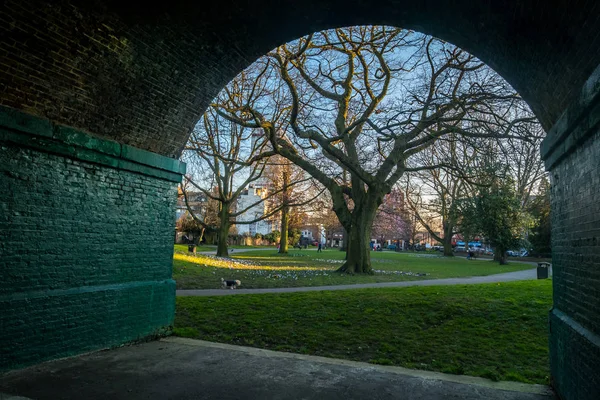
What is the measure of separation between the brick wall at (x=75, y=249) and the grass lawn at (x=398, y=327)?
1.48 meters

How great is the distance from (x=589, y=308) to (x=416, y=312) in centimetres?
583

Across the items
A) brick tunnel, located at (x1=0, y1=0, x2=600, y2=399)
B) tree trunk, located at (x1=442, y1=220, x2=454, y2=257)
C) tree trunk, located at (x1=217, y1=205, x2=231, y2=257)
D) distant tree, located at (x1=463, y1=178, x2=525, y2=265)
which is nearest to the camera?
brick tunnel, located at (x1=0, y1=0, x2=600, y2=399)

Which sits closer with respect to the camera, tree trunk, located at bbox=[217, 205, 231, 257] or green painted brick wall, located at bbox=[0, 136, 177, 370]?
green painted brick wall, located at bbox=[0, 136, 177, 370]

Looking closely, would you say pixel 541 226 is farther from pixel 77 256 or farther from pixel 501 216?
pixel 77 256

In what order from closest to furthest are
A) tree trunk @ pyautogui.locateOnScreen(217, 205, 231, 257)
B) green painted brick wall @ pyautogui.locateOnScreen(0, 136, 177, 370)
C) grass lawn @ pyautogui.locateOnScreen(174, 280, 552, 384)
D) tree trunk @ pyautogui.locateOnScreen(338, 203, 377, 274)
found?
green painted brick wall @ pyautogui.locateOnScreen(0, 136, 177, 370), grass lawn @ pyautogui.locateOnScreen(174, 280, 552, 384), tree trunk @ pyautogui.locateOnScreen(338, 203, 377, 274), tree trunk @ pyautogui.locateOnScreen(217, 205, 231, 257)

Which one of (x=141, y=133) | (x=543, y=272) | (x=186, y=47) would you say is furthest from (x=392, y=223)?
(x=186, y=47)

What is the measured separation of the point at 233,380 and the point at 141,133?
14.1 feet

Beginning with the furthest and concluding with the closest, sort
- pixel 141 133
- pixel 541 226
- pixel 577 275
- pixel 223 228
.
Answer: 1. pixel 541 226
2. pixel 223 228
3. pixel 141 133
4. pixel 577 275

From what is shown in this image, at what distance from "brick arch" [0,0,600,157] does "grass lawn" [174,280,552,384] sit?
139 inches

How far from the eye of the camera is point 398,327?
832 centimetres

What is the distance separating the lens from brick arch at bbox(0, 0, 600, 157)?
4.65 m

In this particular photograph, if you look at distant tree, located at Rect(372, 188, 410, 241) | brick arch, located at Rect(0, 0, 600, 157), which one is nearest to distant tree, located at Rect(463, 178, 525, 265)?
distant tree, located at Rect(372, 188, 410, 241)

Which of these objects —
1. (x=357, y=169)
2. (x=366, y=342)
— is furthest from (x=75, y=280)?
(x=357, y=169)

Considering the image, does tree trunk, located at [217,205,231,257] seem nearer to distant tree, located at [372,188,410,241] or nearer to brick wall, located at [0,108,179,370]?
brick wall, located at [0,108,179,370]
